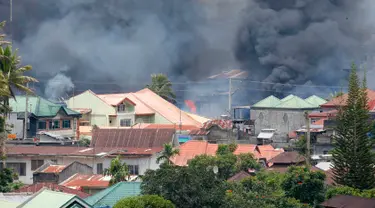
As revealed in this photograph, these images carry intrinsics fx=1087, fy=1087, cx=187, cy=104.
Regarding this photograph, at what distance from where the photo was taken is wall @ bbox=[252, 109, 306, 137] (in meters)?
66.6

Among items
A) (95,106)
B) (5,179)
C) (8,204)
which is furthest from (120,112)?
(8,204)

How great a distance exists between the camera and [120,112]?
229 feet

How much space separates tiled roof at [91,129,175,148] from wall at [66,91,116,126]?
1447 cm

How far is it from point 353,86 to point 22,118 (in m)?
22.9

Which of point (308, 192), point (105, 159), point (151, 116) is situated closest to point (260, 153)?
point (105, 159)

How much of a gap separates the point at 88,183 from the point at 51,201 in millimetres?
18156

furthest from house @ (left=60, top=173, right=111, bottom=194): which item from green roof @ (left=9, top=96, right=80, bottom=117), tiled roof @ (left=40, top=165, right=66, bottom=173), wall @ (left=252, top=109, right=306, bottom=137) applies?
wall @ (left=252, top=109, right=306, bottom=137)

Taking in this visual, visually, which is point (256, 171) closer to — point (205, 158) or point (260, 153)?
point (205, 158)

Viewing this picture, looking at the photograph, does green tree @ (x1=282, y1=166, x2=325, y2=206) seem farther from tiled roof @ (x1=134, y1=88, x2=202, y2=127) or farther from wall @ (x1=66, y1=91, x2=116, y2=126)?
wall @ (x1=66, y1=91, x2=116, y2=126)

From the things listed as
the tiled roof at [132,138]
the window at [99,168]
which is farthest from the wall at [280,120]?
the window at [99,168]

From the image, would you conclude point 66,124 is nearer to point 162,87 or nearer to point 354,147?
point 162,87

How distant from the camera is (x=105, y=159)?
159ft

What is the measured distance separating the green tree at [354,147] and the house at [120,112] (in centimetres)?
2848

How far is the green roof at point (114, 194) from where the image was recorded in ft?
95.8
